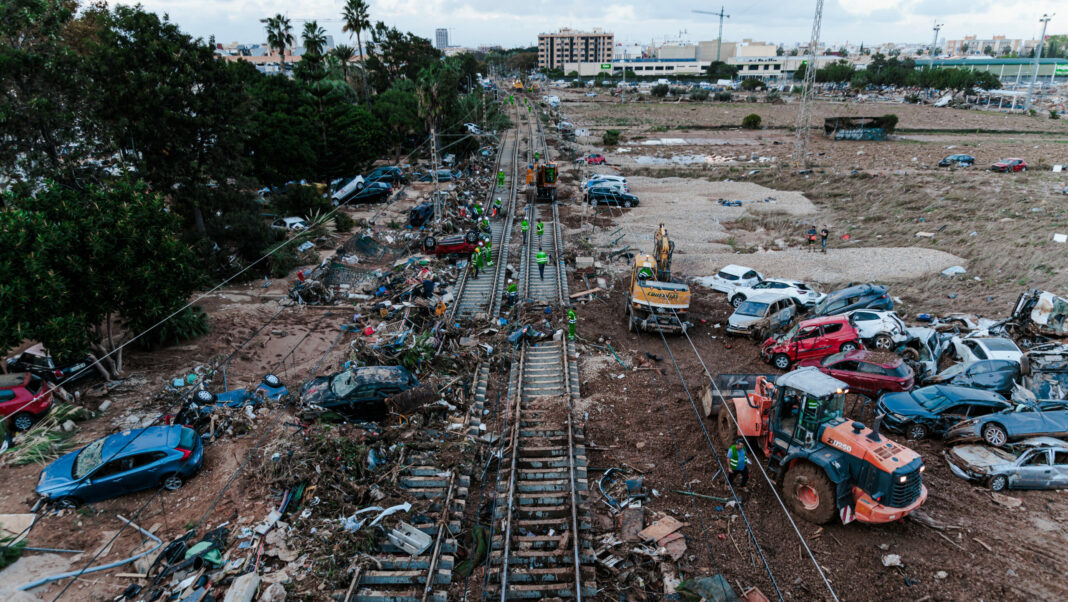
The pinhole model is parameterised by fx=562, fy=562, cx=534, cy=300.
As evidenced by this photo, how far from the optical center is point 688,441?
46.7 feet

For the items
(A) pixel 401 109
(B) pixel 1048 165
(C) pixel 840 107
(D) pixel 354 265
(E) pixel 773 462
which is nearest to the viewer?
(E) pixel 773 462

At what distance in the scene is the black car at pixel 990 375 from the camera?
15016 millimetres

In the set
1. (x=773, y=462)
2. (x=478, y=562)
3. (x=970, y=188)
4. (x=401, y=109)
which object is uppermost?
(x=401, y=109)

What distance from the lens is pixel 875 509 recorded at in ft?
33.1

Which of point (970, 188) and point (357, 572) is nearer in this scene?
point (357, 572)

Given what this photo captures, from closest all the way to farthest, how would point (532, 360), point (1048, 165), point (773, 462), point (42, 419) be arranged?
point (773, 462) < point (42, 419) < point (532, 360) < point (1048, 165)

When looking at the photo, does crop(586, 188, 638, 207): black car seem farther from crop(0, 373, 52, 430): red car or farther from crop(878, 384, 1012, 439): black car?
crop(0, 373, 52, 430): red car

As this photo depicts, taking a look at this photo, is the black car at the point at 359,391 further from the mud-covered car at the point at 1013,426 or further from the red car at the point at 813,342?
the mud-covered car at the point at 1013,426

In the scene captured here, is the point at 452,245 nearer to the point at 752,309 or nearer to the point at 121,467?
the point at 752,309

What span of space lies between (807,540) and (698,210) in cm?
3034

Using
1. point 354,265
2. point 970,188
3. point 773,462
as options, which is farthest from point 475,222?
point 970,188

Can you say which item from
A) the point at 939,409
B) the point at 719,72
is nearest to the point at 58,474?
the point at 939,409

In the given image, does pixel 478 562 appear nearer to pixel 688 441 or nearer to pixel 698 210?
pixel 688 441

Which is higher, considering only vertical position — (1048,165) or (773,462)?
(1048,165)
